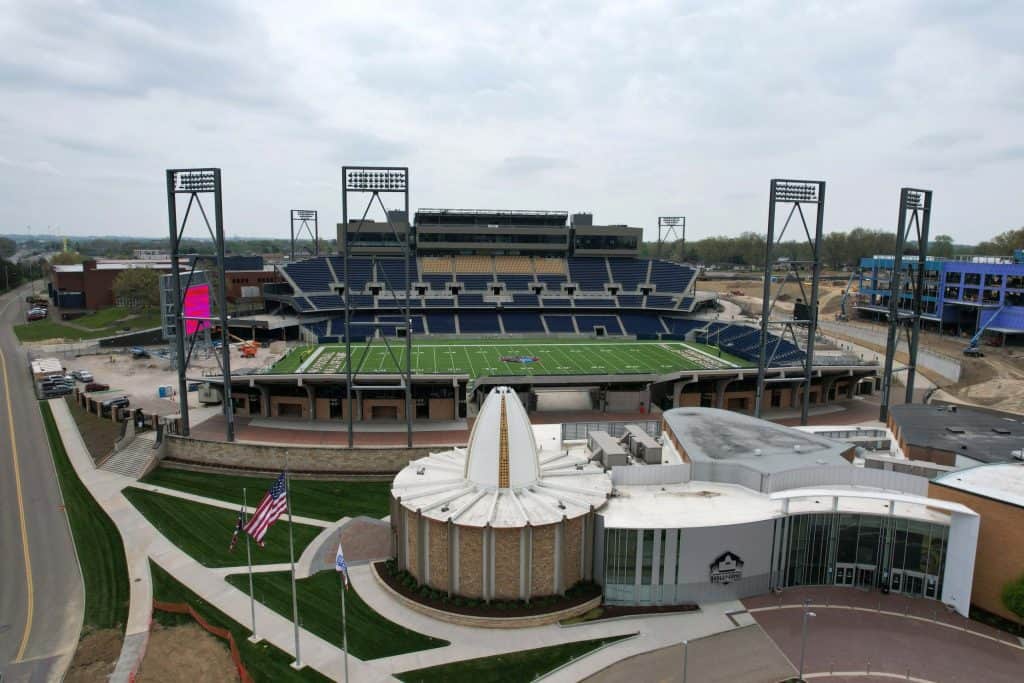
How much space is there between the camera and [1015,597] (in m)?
20.7

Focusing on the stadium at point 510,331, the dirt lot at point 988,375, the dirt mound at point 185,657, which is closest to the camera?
the dirt mound at point 185,657

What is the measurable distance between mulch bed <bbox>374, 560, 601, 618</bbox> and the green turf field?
2254 centimetres

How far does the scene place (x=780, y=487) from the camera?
83.6 feet

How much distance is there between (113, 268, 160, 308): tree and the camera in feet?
274

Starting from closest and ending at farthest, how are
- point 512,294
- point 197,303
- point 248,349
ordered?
1. point 197,303
2. point 248,349
3. point 512,294

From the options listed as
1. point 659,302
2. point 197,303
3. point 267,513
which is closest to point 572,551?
point 267,513

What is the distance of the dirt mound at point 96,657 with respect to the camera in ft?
63.2

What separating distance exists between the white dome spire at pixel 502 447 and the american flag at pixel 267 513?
6.90m

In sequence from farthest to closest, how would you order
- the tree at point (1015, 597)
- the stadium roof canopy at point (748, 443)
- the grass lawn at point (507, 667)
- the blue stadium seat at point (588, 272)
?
1. the blue stadium seat at point (588, 272)
2. the stadium roof canopy at point (748, 443)
3. the tree at point (1015, 597)
4. the grass lawn at point (507, 667)

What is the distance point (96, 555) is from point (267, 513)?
1149 cm

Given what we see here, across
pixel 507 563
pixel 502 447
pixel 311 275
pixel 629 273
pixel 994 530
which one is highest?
pixel 629 273

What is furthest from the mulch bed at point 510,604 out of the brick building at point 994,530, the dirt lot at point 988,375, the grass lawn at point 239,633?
the dirt lot at point 988,375

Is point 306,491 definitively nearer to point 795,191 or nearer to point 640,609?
point 640,609

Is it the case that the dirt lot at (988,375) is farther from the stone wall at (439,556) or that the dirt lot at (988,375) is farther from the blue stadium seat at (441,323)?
the stone wall at (439,556)
